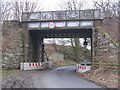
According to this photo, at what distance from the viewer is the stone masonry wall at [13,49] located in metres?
18.4

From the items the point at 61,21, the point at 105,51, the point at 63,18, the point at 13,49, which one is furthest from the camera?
the point at 61,21

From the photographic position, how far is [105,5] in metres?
28.2

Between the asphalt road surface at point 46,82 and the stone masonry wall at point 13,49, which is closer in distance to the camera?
the asphalt road surface at point 46,82

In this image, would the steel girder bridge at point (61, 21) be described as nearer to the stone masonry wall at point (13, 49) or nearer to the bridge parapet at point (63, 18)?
the bridge parapet at point (63, 18)

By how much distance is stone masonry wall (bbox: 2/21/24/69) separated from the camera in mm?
18359

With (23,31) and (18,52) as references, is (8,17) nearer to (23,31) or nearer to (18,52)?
(23,31)

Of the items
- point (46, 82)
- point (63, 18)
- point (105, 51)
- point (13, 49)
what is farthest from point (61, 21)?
point (46, 82)

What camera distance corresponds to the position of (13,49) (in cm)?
1909

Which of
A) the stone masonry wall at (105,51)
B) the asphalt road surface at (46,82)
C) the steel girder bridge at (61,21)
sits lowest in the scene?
the asphalt road surface at (46,82)

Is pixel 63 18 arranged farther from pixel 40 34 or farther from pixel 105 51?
pixel 105 51

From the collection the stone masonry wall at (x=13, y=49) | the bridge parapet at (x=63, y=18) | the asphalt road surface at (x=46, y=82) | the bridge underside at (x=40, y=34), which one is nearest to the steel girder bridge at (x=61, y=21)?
the bridge parapet at (x=63, y=18)

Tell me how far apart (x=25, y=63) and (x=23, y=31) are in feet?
13.1

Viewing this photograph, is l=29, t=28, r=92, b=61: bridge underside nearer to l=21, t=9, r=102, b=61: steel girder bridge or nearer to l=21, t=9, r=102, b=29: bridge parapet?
l=21, t=9, r=102, b=61: steel girder bridge

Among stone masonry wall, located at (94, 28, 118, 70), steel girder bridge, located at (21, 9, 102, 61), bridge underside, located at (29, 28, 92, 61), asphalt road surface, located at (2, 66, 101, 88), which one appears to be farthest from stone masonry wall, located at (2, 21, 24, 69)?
stone masonry wall, located at (94, 28, 118, 70)
